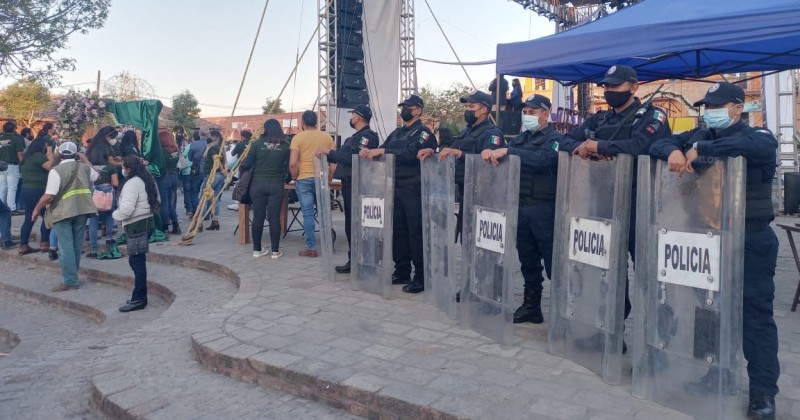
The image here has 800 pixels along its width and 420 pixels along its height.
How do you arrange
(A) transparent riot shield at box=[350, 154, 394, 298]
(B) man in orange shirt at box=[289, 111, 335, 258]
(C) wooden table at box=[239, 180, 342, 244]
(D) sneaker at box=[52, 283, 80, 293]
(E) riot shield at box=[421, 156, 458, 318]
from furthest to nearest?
(C) wooden table at box=[239, 180, 342, 244], (D) sneaker at box=[52, 283, 80, 293], (B) man in orange shirt at box=[289, 111, 335, 258], (A) transparent riot shield at box=[350, 154, 394, 298], (E) riot shield at box=[421, 156, 458, 318]

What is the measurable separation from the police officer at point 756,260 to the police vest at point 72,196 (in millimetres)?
6818

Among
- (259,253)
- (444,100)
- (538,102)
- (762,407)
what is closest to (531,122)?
(538,102)

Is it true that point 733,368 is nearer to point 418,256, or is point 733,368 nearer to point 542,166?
point 542,166

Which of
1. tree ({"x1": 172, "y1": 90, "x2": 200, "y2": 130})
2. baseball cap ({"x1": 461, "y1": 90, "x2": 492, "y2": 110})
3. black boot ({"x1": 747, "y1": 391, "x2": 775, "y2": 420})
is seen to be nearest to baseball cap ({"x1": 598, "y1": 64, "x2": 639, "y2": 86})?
baseball cap ({"x1": 461, "y1": 90, "x2": 492, "y2": 110})

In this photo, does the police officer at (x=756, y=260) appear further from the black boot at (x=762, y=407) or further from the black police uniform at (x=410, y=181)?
the black police uniform at (x=410, y=181)

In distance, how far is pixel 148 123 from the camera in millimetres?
10180

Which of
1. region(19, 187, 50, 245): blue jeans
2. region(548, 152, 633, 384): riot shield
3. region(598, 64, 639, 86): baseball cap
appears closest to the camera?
region(548, 152, 633, 384): riot shield

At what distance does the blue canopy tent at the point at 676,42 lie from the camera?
14.4ft

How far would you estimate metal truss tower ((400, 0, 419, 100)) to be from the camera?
1338 centimetres

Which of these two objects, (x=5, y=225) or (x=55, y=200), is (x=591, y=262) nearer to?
(x=55, y=200)

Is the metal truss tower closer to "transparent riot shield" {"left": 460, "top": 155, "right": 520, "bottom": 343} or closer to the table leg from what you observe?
the table leg

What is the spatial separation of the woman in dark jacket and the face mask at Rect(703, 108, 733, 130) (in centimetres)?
553

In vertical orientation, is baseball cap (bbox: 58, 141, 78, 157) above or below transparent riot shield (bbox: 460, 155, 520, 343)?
above

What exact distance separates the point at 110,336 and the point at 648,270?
205 inches
